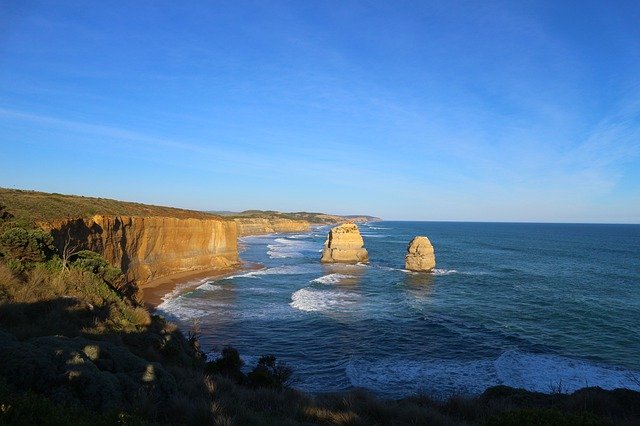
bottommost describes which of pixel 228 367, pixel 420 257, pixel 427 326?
pixel 427 326

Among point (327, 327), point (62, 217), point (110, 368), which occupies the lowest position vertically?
point (327, 327)

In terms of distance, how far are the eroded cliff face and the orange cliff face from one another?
79.9 meters

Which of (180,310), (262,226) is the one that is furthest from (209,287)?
(262,226)

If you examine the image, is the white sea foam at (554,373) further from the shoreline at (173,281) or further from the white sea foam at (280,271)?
the white sea foam at (280,271)

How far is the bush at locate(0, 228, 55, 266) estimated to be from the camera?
14492 millimetres

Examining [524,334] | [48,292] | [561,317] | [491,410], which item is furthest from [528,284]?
[48,292]

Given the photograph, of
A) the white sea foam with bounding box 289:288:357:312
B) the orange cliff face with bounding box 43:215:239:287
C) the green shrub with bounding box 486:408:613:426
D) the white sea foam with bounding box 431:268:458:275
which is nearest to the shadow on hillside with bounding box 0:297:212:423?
the green shrub with bounding box 486:408:613:426

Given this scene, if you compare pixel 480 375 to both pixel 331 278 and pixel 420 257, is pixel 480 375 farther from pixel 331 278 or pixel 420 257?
pixel 420 257

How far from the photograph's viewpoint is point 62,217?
25.7 metres

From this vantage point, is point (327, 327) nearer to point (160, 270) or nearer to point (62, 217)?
point (62, 217)

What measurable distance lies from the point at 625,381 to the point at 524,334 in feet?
24.0

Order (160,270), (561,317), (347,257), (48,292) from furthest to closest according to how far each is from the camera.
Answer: (347,257), (160,270), (561,317), (48,292)

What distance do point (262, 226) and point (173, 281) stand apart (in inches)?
4137

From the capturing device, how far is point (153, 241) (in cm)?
4006
